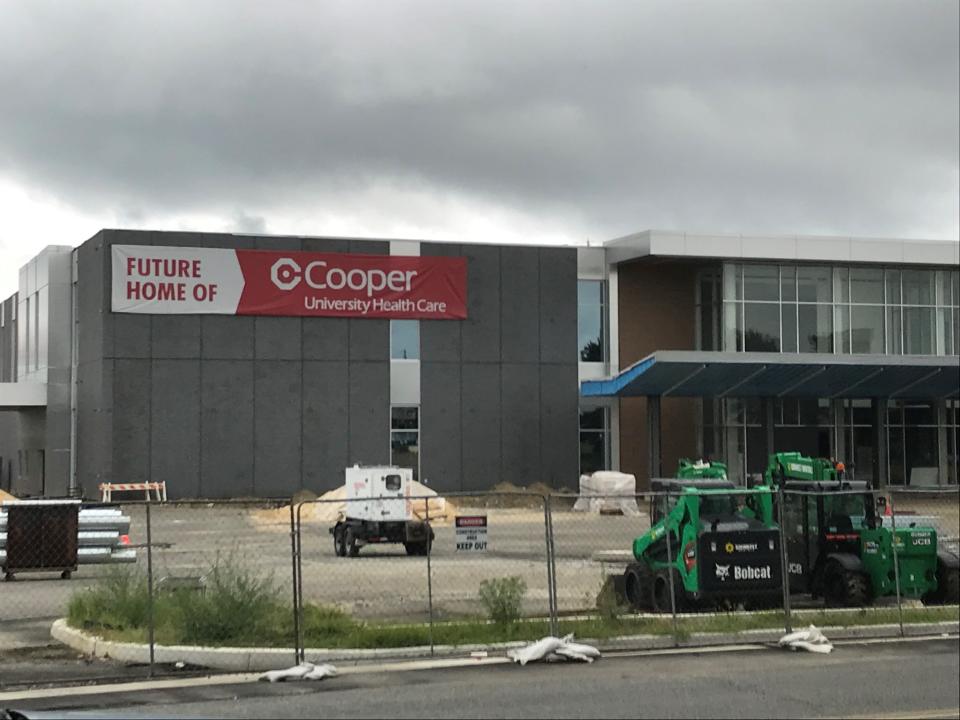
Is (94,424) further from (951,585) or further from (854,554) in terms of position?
(951,585)

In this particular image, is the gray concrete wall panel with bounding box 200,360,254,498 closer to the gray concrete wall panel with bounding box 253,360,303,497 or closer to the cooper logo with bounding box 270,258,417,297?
the gray concrete wall panel with bounding box 253,360,303,497

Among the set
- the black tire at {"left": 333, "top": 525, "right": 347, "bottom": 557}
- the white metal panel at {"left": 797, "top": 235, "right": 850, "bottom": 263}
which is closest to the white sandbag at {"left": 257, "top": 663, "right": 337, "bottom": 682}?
the black tire at {"left": 333, "top": 525, "right": 347, "bottom": 557}

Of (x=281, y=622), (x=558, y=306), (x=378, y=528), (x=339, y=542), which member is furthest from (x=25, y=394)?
(x=281, y=622)

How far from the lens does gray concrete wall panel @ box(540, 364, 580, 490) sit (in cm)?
5038

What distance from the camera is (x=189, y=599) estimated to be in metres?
14.4

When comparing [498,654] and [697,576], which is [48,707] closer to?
[498,654]

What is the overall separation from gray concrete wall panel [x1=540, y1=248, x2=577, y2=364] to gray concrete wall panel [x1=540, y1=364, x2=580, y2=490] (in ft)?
2.05

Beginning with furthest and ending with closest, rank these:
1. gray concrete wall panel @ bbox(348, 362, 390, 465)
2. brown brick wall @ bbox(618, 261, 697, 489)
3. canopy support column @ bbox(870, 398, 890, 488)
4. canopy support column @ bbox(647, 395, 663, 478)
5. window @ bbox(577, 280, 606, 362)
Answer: canopy support column @ bbox(870, 398, 890, 488), brown brick wall @ bbox(618, 261, 697, 489), window @ bbox(577, 280, 606, 362), canopy support column @ bbox(647, 395, 663, 478), gray concrete wall panel @ bbox(348, 362, 390, 465)

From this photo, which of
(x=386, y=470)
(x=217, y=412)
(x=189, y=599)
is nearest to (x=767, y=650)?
(x=189, y=599)

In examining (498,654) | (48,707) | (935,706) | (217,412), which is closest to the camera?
(935,706)

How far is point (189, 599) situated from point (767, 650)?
6.37 meters

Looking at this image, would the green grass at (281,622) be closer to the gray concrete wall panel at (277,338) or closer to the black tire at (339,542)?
the black tire at (339,542)

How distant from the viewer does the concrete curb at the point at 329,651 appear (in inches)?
519

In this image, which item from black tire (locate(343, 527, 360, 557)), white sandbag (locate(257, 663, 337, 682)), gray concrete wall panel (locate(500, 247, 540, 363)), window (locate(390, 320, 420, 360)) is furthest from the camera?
gray concrete wall panel (locate(500, 247, 540, 363))
